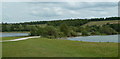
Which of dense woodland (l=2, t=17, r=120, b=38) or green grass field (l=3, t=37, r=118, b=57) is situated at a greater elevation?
green grass field (l=3, t=37, r=118, b=57)

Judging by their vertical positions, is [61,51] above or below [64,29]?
above

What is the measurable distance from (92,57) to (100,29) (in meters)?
109

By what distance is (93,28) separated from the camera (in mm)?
124812

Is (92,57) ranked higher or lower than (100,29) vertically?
higher

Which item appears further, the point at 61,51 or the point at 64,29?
the point at 64,29

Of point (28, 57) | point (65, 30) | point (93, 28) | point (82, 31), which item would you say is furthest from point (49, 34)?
point (28, 57)

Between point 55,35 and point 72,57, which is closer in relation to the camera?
point 72,57

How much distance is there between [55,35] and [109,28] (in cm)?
5438

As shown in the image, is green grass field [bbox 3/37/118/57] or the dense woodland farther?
the dense woodland

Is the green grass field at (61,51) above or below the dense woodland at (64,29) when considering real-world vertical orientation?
above

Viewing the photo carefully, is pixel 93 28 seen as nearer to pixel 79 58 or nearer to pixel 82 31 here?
pixel 82 31

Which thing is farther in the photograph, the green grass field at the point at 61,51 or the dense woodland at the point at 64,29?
the dense woodland at the point at 64,29

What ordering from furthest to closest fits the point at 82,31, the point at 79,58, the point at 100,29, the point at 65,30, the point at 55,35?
the point at 100,29
the point at 82,31
the point at 65,30
the point at 55,35
the point at 79,58

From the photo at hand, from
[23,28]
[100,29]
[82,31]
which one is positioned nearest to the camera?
[82,31]
